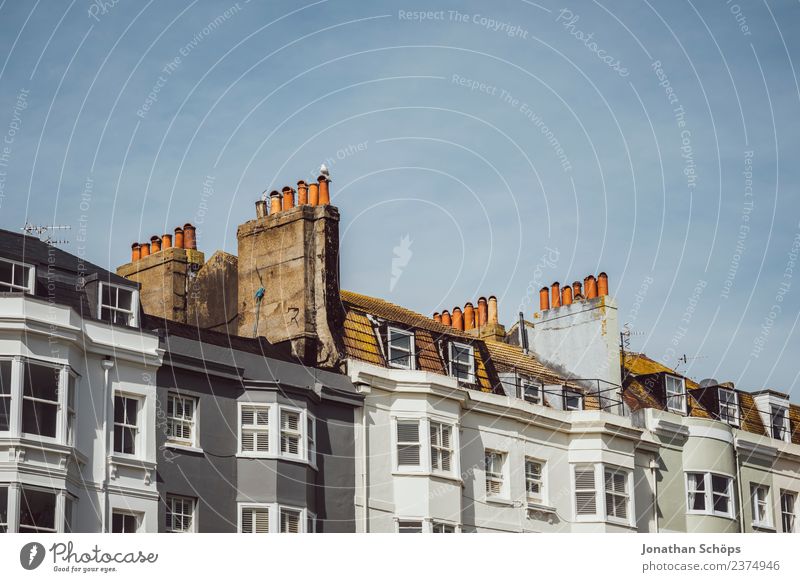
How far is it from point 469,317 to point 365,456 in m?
16.9

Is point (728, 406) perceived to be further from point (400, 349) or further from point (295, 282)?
point (295, 282)

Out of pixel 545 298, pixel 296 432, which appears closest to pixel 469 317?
pixel 545 298

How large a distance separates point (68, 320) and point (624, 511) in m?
21.8

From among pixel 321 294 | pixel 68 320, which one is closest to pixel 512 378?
pixel 321 294

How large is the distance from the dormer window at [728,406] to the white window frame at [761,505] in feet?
8.69

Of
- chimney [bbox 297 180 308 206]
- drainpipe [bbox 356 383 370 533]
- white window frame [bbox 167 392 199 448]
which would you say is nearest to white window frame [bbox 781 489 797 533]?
drainpipe [bbox 356 383 370 533]

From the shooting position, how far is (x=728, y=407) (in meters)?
62.7

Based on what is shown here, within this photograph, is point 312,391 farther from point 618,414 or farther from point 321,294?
point 618,414

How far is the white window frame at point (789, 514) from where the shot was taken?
6178 centimetres

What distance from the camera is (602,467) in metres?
55.0

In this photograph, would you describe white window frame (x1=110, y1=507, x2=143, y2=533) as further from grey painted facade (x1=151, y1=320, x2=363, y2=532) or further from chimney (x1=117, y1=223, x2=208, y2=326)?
chimney (x1=117, y1=223, x2=208, y2=326)

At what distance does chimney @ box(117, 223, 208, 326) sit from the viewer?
182 feet

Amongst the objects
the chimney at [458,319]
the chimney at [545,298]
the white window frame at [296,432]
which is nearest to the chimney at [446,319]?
the chimney at [458,319]

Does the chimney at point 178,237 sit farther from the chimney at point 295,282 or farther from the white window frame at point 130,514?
the white window frame at point 130,514
